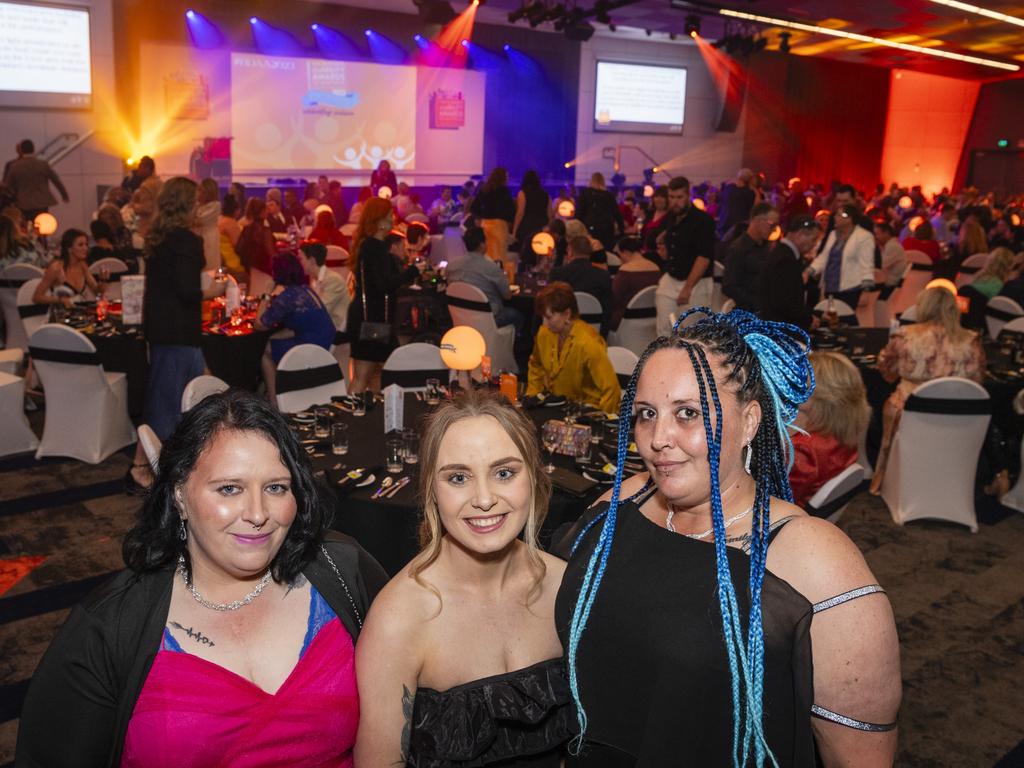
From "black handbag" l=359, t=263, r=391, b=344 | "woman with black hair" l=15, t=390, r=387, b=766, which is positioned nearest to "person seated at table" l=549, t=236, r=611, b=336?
"black handbag" l=359, t=263, r=391, b=344

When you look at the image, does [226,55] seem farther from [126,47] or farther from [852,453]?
[852,453]

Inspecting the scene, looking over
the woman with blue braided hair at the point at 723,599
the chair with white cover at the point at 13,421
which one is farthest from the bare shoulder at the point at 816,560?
the chair with white cover at the point at 13,421

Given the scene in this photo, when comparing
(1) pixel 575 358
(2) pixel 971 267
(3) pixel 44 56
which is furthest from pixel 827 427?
(3) pixel 44 56

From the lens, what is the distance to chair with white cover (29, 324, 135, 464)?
5379mm

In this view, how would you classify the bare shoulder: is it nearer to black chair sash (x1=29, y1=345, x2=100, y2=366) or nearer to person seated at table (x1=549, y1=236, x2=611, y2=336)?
black chair sash (x1=29, y1=345, x2=100, y2=366)

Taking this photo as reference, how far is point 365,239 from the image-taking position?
621 cm

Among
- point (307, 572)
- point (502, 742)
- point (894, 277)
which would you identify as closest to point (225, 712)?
point (307, 572)

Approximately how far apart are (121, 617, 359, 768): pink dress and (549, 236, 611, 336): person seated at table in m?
5.66

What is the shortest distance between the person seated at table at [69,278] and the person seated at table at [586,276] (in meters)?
3.70

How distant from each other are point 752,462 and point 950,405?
366cm

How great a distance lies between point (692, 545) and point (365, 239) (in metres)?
4.93

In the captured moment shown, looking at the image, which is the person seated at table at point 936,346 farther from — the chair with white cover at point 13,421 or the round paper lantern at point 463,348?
the chair with white cover at point 13,421

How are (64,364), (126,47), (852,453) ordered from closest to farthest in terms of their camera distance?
(852,453), (64,364), (126,47)

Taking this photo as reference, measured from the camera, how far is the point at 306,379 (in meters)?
4.95
